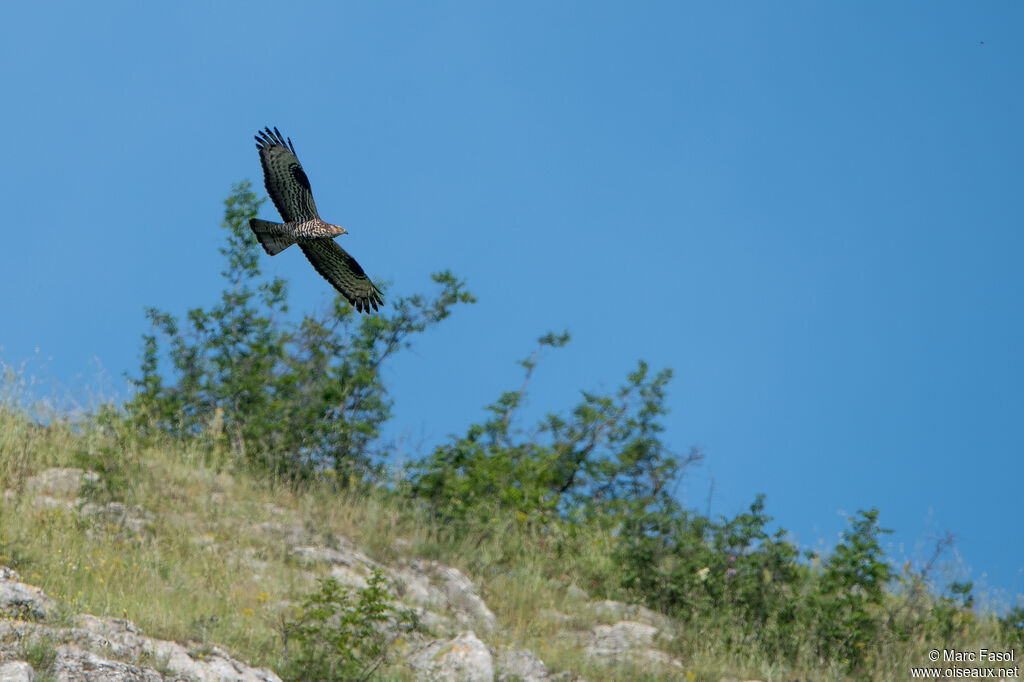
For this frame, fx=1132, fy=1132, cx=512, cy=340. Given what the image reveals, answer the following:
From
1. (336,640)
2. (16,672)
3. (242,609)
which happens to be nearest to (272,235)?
(242,609)

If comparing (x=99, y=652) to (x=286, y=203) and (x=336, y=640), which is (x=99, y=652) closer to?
(x=336, y=640)

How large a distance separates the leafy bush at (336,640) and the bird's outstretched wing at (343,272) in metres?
3.65

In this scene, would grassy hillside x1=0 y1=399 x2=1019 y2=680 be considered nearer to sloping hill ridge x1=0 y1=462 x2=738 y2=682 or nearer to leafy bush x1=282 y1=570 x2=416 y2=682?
sloping hill ridge x1=0 y1=462 x2=738 y2=682

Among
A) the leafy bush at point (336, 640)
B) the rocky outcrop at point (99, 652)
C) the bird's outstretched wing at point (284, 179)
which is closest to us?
the rocky outcrop at point (99, 652)

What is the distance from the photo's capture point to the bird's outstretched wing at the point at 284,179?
991 centimetres

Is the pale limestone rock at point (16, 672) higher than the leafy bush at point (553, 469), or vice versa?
the leafy bush at point (553, 469)

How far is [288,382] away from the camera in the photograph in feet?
42.9

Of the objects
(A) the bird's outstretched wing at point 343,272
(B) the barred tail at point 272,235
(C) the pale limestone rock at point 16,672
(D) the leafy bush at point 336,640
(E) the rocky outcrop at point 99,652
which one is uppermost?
(A) the bird's outstretched wing at point 343,272

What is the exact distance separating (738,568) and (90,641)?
19.6 ft

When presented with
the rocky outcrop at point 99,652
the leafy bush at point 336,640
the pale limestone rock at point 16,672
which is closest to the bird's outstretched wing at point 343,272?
the leafy bush at point 336,640

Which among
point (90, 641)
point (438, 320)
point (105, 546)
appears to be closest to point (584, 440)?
point (438, 320)

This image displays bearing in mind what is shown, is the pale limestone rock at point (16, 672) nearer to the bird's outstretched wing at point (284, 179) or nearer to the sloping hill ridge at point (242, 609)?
the sloping hill ridge at point (242, 609)

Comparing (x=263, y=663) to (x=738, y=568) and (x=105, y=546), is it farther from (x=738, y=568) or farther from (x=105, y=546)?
(x=738, y=568)

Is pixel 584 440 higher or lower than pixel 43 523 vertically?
higher
